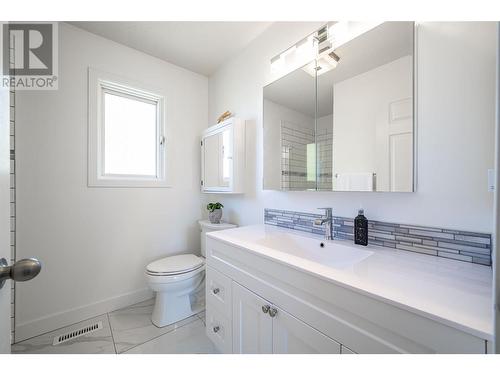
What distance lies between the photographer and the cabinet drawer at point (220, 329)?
41.1 inches

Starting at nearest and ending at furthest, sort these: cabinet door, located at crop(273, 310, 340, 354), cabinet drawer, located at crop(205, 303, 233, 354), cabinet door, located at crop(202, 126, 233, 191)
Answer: cabinet door, located at crop(273, 310, 340, 354), cabinet drawer, located at crop(205, 303, 233, 354), cabinet door, located at crop(202, 126, 233, 191)

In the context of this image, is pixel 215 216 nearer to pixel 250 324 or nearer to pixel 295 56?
pixel 250 324

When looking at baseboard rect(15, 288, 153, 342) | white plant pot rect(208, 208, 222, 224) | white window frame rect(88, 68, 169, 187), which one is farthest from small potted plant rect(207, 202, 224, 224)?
baseboard rect(15, 288, 153, 342)

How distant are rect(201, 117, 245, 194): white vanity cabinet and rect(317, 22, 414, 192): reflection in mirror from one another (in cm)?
70

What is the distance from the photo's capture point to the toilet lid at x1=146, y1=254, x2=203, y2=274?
4.90 feet

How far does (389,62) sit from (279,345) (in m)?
1.36

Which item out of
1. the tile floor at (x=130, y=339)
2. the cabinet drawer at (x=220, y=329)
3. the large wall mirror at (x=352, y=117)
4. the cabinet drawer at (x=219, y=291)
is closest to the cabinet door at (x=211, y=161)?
the large wall mirror at (x=352, y=117)

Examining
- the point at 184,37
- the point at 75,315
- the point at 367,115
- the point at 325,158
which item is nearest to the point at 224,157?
the point at 325,158

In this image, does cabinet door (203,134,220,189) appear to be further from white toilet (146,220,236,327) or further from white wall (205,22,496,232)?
white wall (205,22,496,232)

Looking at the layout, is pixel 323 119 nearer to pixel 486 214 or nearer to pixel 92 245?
pixel 486 214

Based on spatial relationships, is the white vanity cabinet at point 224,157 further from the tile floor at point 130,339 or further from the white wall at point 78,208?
the tile floor at point 130,339

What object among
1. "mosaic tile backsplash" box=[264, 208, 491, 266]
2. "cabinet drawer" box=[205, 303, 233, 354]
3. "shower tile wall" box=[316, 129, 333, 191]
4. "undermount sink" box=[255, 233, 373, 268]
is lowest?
"cabinet drawer" box=[205, 303, 233, 354]

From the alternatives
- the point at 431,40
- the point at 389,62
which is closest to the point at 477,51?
the point at 431,40

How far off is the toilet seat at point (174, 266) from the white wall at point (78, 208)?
0.31 metres
